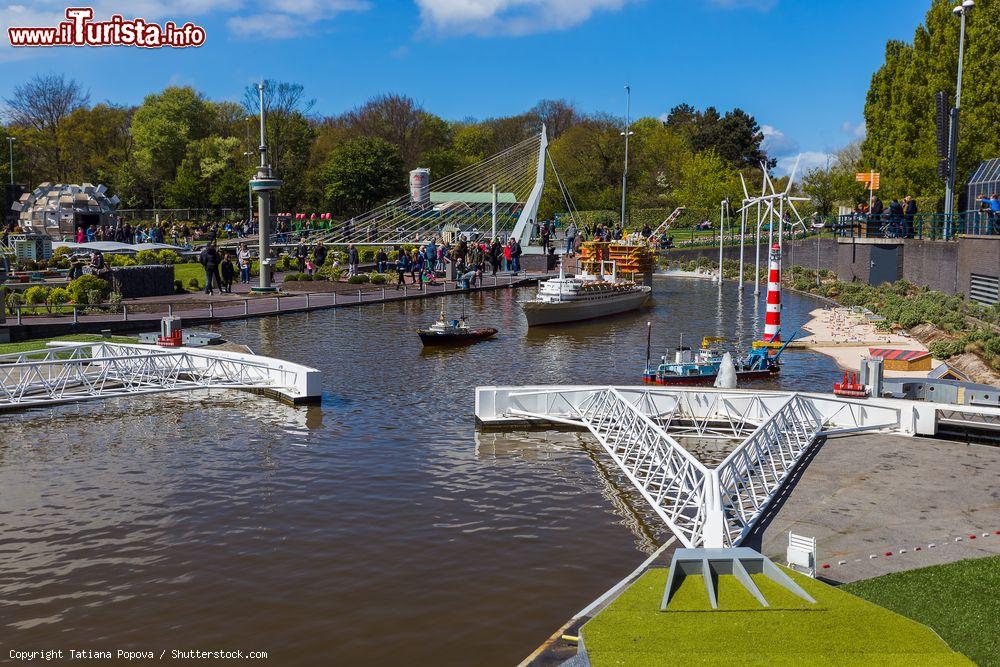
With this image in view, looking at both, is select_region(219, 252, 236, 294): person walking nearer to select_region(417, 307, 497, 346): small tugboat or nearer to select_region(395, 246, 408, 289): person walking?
select_region(395, 246, 408, 289): person walking

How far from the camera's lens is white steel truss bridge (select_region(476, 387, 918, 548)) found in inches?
650

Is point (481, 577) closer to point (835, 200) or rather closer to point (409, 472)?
point (409, 472)

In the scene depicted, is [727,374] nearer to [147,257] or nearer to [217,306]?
[217,306]

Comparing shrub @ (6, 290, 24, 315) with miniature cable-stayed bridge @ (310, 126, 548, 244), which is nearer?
shrub @ (6, 290, 24, 315)

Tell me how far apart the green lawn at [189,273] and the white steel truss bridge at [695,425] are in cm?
3278

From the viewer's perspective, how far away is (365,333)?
3975cm

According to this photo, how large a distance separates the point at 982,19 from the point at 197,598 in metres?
59.6

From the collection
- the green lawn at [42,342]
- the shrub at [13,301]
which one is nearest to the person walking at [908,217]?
the green lawn at [42,342]

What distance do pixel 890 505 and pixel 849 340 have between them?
895 inches

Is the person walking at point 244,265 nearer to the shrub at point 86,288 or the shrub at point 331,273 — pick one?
the shrub at point 331,273

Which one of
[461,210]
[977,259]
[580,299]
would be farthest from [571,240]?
[977,259]

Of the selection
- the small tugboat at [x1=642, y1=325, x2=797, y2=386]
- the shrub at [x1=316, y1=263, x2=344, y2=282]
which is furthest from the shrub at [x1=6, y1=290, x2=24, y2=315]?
the small tugboat at [x1=642, y1=325, x2=797, y2=386]

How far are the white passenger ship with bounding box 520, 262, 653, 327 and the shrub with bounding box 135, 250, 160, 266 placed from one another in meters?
26.4

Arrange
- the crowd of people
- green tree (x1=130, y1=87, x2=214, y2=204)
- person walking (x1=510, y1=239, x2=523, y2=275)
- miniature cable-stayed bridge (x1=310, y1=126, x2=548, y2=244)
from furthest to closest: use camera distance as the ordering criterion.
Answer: green tree (x1=130, y1=87, x2=214, y2=204) < miniature cable-stayed bridge (x1=310, y1=126, x2=548, y2=244) < person walking (x1=510, y1=239, x2=523, y2=275) < the crowd of people
